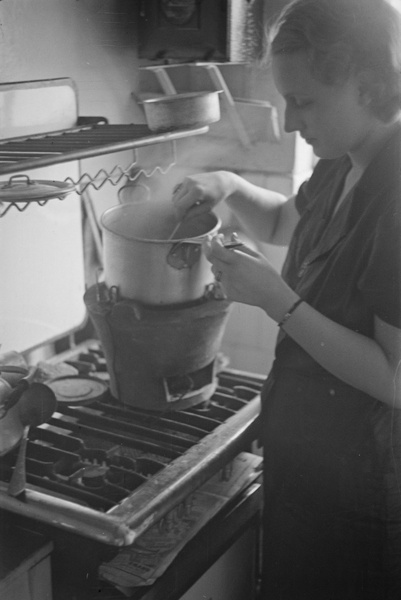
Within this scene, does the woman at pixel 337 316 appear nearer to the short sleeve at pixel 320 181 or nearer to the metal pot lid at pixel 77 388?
the short sleeve at pixel 320 181

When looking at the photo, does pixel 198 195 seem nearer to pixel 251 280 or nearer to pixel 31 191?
pixel 251 280

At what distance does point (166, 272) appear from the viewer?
136cm

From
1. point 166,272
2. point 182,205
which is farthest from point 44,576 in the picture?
point 182,205

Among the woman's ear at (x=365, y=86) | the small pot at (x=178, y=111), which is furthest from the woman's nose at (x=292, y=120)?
the small pot at (x=178, y=111)

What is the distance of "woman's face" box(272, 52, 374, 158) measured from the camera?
1.17m

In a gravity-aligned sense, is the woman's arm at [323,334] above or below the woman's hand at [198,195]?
below

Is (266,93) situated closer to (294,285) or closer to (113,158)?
(113,158)

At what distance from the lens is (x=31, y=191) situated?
1.10 m

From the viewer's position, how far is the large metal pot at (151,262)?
133 cm

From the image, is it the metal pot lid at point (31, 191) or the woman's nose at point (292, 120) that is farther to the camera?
the woman's nose at point (292, 120)

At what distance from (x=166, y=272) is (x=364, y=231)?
1.31 ft

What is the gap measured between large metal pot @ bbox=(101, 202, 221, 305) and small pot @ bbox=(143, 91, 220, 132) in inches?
7.5

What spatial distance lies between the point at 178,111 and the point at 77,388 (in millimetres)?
653

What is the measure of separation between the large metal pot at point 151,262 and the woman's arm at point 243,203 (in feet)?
0.16
